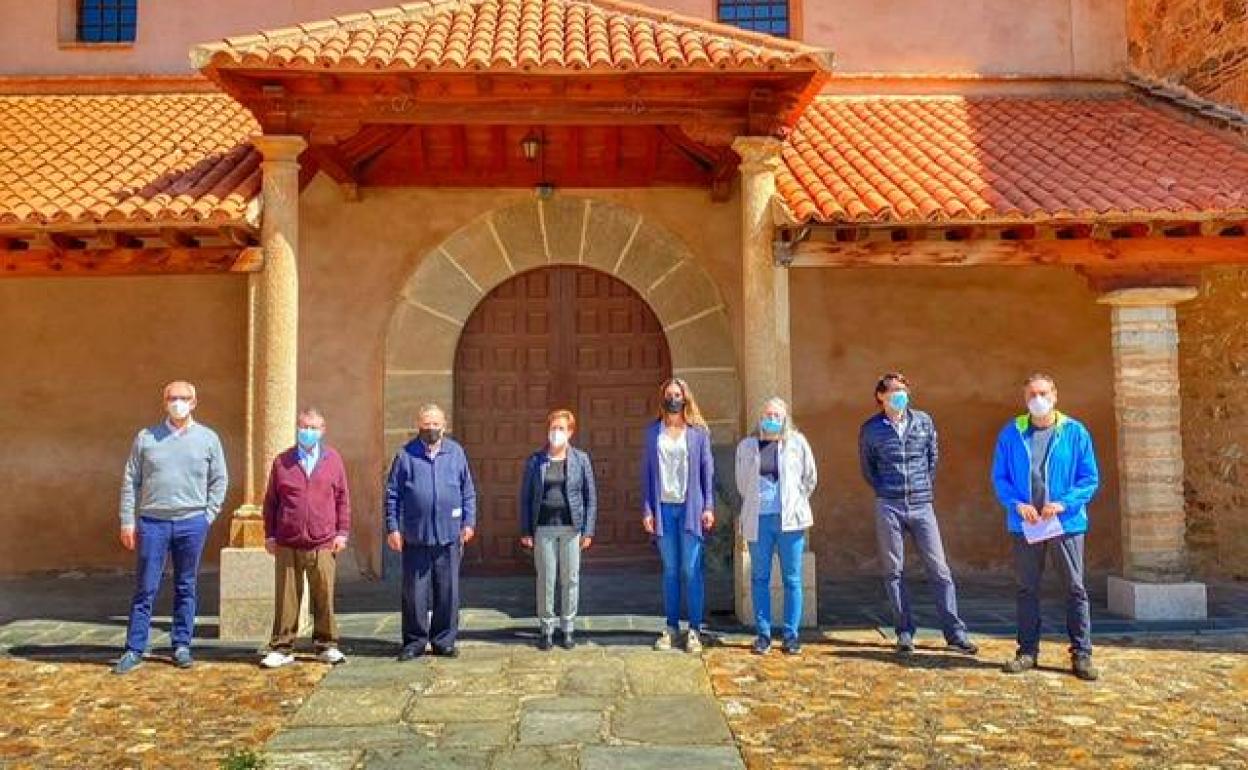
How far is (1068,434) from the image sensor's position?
17.4 feet

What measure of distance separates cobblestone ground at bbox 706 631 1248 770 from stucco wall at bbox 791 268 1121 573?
2.82 metres

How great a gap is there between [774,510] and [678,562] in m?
0.71

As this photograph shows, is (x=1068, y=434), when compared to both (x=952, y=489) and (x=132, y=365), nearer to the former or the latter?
(x=952, y=489)

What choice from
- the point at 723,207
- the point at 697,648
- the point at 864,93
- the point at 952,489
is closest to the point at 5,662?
the point at 697,648

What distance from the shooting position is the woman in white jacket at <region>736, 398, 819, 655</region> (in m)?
5.77

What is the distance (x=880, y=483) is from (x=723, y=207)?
363 cm

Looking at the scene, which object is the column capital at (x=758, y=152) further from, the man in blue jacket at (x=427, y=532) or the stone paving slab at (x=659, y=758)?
the stone paving slab at (x=659, y=758)

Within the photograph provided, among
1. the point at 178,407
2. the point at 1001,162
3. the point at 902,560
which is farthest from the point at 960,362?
the point at 178,407

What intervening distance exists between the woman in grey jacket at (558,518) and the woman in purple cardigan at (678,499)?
43 cm

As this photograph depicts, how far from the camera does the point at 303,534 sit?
554 cm

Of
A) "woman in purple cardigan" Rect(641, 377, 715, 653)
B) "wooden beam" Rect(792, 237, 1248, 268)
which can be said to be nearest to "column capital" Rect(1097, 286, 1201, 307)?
"wooden beam" Rect(792, 237, 1248, 268)

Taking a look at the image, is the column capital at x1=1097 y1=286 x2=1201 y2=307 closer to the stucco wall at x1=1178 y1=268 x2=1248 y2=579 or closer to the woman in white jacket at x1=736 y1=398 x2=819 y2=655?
the stucco wall at x1=1178 y1=268 x2=1248 y2=579

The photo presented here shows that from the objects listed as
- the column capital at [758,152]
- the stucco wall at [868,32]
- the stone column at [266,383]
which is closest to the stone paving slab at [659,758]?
the stone column at [266,383]

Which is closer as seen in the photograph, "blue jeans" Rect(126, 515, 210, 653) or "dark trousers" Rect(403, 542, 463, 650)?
"blue jeans" Rect(126, 515, 210, 653)
